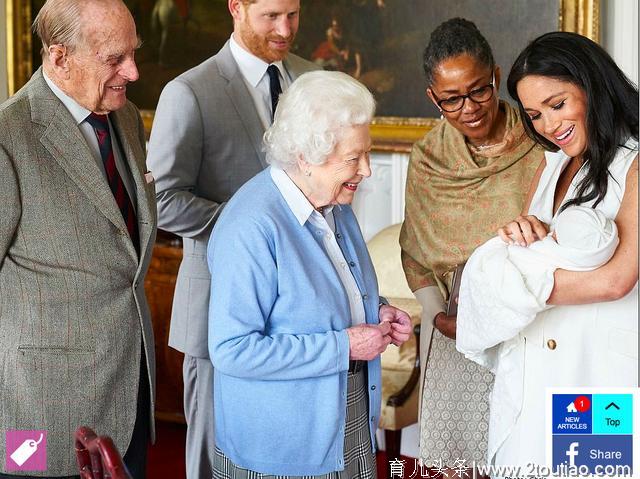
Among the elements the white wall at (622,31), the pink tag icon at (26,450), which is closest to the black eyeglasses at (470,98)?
the white wall at (622,31)

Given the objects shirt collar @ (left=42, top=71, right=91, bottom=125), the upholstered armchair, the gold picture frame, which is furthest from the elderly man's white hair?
the gold picture frame

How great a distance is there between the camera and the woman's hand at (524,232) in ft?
7.73

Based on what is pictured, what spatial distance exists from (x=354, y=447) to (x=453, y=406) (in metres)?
0.73

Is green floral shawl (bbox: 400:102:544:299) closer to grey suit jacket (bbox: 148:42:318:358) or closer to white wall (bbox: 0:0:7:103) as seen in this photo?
grey suit jacket (bbox: 148:42:318:358)

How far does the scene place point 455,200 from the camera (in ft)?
10.2

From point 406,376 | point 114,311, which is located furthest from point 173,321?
point 406,376

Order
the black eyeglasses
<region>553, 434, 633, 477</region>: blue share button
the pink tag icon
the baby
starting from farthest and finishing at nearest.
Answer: the black eyeglasses < the pink tag icon < <region>553, 434, 633, 477</region>: blue share button < the baby

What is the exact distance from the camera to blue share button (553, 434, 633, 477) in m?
2.28

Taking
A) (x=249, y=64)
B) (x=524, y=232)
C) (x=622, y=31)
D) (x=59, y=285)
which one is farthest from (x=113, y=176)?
(x=622, y=31)

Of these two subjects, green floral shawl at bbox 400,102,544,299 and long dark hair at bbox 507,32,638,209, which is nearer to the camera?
long dark hair at bbox 507,32,638,209

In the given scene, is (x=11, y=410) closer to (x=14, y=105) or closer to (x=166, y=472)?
(x=14, y=105)

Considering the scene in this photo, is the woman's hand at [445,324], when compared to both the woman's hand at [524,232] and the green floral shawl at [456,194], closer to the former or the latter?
the green floral shawl at [456,194]

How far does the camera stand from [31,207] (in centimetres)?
234

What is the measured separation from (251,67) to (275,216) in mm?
1194
